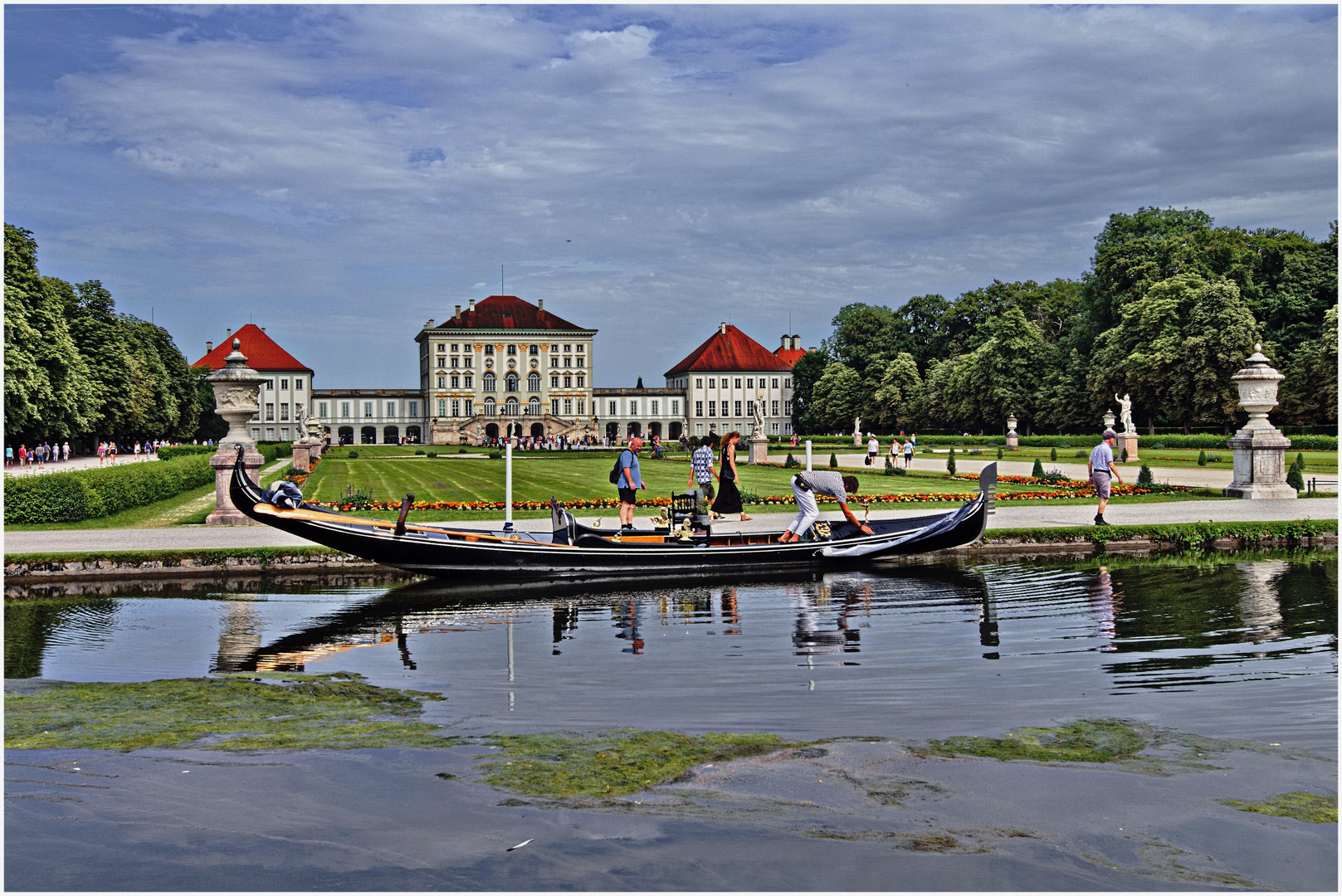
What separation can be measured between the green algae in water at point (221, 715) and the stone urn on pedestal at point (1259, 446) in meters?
21.6

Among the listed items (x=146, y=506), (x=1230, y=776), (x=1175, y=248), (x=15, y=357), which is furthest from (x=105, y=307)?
(x=1230, y=776)

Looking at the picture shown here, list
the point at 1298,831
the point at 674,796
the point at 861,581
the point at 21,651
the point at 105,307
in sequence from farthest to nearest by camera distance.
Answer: the point at 105,307
the point at 861,581
the point at 21,651
the point at 674,796
the point at 1298,831

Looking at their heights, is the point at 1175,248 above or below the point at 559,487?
above

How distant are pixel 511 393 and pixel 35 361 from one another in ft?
236

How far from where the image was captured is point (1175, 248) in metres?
61.0

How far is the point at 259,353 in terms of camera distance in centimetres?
11406

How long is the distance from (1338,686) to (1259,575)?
6589 mm

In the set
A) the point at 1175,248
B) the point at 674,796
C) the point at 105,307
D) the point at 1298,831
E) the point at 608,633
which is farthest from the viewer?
the point at 105,307

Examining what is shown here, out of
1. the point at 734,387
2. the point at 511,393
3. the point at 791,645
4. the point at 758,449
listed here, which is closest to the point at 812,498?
the point at 791,645

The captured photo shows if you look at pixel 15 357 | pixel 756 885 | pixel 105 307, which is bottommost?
pixel 756 885

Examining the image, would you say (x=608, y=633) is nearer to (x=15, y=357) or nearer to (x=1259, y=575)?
(x=1259, y=575)

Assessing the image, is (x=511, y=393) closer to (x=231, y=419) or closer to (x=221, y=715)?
(x=231, y=419)

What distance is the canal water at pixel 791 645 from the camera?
24.5 feet

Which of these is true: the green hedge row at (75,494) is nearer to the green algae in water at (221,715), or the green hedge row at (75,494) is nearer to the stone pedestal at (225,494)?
the stone pedestal at (225,494)
